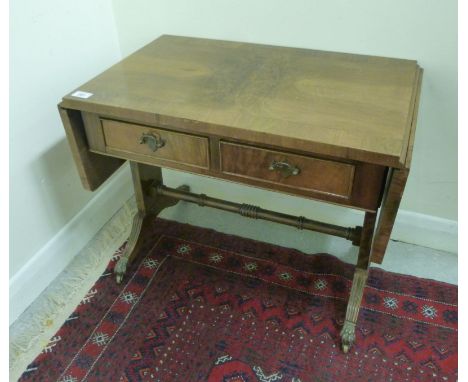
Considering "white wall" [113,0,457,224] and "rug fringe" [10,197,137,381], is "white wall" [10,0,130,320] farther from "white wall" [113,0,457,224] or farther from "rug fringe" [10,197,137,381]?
"white wall" [113,0,457,224]

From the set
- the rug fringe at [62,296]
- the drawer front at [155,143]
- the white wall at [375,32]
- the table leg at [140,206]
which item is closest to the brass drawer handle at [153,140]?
the drawer front at [155,143]

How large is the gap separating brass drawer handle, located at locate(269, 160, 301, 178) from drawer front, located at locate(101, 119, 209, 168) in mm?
194

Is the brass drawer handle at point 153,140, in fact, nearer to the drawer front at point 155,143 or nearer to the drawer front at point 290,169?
the drawer front at point 155,143

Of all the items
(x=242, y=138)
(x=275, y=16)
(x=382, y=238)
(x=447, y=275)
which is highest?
(x=275, y=16)

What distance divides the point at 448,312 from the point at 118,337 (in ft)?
3.78

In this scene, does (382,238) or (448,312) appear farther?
(448,312)

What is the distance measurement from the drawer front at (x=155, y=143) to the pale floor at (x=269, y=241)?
696mm

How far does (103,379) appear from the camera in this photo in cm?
143

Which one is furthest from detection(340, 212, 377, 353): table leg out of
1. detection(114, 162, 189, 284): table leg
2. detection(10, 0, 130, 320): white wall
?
detection(10, 0, 130, 320): white wall

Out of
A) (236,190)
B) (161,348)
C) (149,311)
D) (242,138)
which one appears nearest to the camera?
(242,138)

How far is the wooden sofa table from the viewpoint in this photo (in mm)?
1099

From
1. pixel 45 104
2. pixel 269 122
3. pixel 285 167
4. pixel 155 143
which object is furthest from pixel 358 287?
pixel 45 104

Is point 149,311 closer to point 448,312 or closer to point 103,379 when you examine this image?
point 103,379

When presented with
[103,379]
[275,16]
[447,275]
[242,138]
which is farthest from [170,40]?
[447,275]
